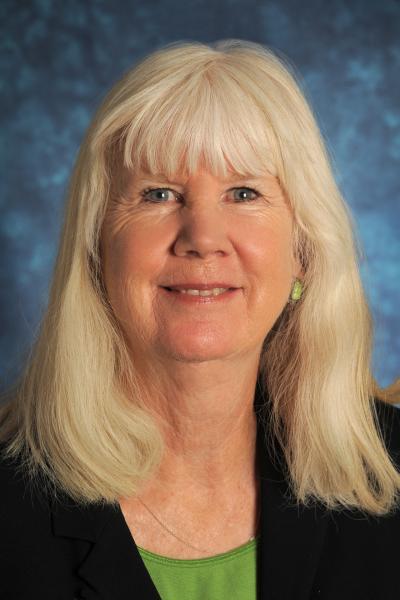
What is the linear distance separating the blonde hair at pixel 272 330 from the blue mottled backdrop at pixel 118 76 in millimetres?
763

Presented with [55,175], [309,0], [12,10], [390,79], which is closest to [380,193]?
[390,79]

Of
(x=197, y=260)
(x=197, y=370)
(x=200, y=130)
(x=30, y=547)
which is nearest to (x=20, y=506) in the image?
(x=30, y=547)

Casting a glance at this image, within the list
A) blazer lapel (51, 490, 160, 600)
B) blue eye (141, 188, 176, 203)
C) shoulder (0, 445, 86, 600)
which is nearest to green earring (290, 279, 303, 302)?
blue eye (141, 188, 176, 203)

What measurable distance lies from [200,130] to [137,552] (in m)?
1.29

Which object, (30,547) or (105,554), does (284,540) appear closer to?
(105,554)

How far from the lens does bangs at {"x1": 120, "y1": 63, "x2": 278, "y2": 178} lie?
3.27 m

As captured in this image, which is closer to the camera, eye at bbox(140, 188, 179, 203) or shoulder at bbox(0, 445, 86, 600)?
shoulder at bbox(0, 445, 86, 600)

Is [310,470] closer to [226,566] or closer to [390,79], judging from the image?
[226,566]

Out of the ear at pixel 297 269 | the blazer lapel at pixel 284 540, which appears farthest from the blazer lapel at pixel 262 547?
the ear at pixel 297 269

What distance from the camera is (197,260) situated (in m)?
3.33

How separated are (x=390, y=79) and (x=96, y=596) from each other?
8.74ft

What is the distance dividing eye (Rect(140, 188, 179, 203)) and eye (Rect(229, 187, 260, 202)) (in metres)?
0.19

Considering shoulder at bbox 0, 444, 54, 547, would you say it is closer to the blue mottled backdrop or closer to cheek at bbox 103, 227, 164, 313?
cheek at bbox 103, 227, 164, 313

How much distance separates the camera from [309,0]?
4.73m
